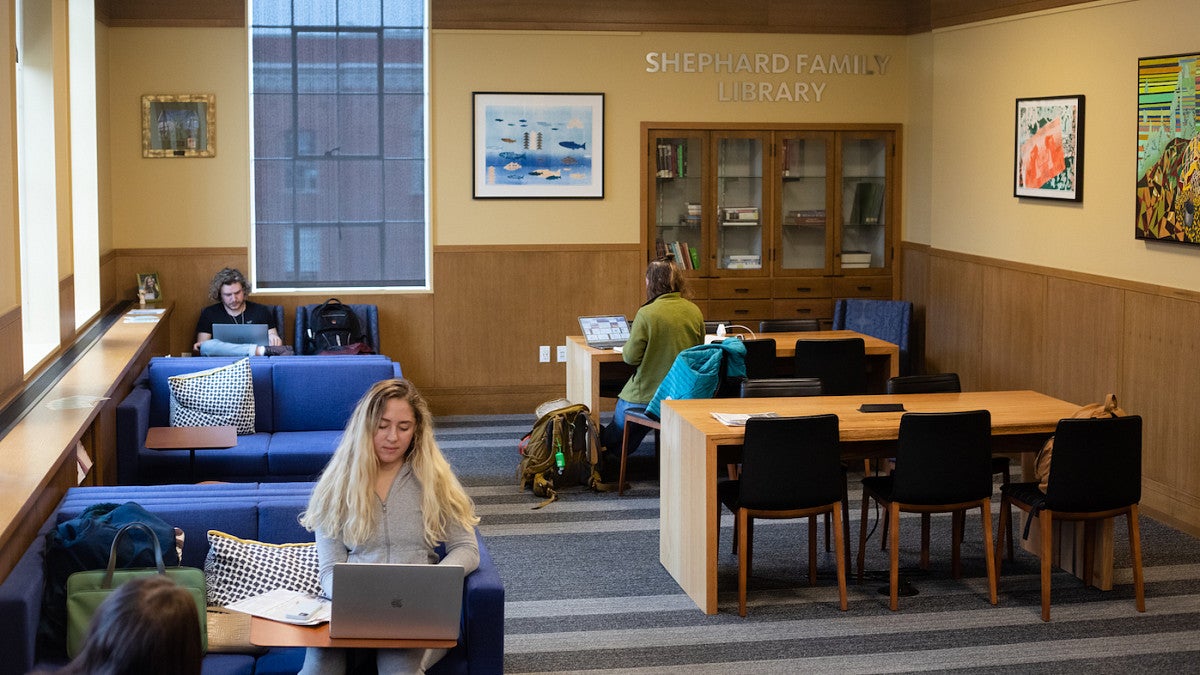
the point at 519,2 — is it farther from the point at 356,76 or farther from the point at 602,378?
the point at 602,378

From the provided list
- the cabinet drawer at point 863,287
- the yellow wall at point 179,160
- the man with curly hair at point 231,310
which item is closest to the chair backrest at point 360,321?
the man with curly hair at point 231,310

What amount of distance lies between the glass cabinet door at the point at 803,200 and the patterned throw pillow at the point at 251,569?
283 inches

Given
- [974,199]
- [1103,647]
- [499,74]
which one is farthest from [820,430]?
[499,74]

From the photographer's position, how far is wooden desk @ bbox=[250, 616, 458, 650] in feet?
13.6

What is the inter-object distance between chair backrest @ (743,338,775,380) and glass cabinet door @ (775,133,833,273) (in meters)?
2.54

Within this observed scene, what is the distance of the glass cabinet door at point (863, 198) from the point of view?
11.5 meters

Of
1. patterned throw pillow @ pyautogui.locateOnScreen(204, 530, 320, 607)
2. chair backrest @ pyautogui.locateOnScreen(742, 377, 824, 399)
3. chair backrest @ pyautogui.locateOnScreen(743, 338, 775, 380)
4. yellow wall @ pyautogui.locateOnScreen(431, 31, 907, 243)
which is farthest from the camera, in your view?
yellow wall @ pyautogui.locateOnScreen(431, 31, 907, 243)

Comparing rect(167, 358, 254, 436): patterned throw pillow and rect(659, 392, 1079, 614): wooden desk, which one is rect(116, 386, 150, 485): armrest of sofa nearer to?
rect(167, 358, 254, 436): patterned throw pillow

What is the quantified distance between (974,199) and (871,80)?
173cm

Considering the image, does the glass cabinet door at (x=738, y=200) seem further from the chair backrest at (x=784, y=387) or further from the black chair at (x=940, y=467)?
the black chair at (x=940, y=467)

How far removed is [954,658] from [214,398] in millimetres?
4503

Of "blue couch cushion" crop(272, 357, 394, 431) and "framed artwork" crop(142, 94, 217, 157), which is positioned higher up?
"framed artwork" crop(142, 94, 217, 157)

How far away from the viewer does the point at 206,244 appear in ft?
34.8

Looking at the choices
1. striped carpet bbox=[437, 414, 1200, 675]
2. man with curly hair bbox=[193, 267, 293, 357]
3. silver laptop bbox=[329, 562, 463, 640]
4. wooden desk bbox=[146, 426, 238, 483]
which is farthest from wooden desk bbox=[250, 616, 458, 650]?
man with curly hair bbox=[193, 267, 293, 357]
